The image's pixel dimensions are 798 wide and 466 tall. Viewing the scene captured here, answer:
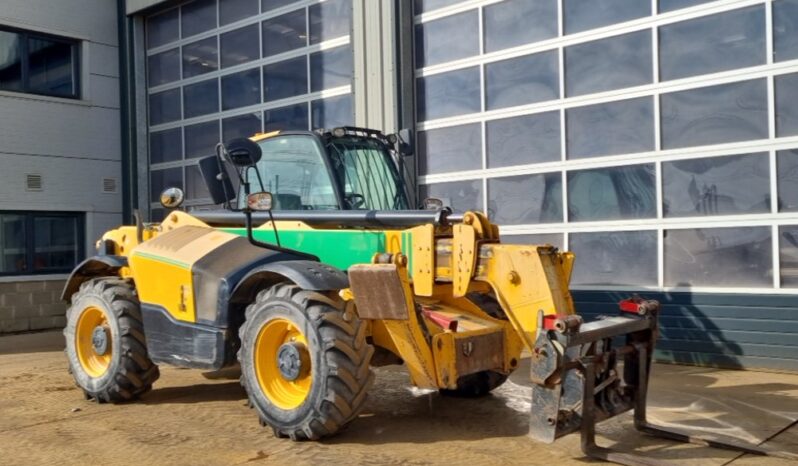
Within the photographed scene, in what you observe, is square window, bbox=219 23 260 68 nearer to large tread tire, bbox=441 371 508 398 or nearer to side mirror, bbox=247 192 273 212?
side mirror, bbox=247 192 273 212

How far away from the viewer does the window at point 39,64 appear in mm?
14844

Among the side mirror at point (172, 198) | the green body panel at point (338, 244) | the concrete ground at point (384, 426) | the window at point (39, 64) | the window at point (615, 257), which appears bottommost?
the concrete ground at point (384, 426)

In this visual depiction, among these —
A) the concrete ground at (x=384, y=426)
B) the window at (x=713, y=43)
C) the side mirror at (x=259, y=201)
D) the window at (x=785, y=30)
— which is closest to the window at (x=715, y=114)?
the window at (x=713, y=43)

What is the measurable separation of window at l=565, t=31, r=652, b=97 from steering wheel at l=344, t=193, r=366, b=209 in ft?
14.6

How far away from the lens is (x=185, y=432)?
6.16 m

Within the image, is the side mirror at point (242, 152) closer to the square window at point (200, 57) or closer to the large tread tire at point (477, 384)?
the large tread tire at point (477, 384)

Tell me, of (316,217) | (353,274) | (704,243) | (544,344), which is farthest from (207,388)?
(704,243)

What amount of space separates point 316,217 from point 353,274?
107 cm

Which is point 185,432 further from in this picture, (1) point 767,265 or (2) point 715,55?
(2) point 715,55

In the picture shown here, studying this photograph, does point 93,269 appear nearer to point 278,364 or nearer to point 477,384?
point 278,364

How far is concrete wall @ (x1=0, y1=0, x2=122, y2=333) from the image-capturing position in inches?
575

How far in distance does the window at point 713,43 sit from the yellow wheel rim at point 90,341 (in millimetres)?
6842

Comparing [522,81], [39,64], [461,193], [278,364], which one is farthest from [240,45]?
[278,364]

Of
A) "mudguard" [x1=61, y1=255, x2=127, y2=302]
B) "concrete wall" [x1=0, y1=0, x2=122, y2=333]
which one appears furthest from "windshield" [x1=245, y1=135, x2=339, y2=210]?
"concrete wall" [x1=0, y1=0, x2=122, y2=333]
